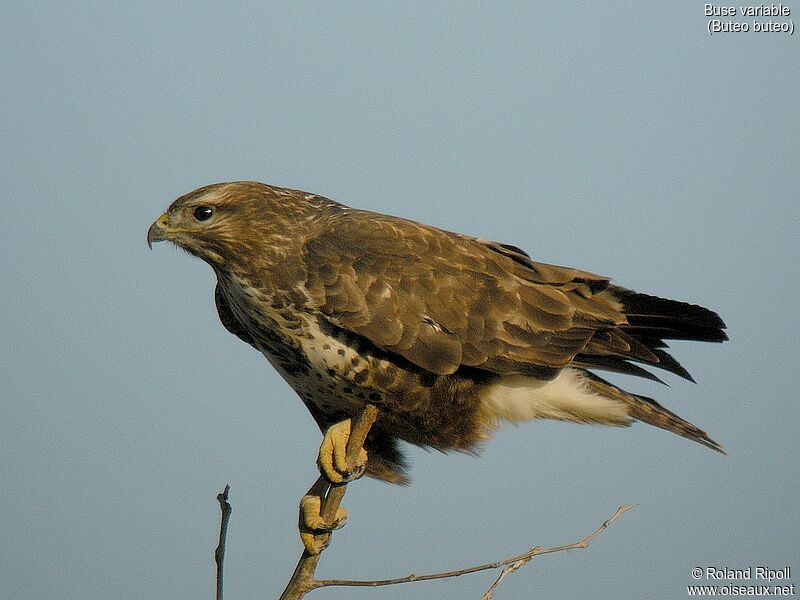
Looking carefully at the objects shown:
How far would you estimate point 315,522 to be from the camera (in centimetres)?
391

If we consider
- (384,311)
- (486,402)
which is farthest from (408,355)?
(486,402)

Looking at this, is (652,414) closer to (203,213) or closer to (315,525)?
(315,525)

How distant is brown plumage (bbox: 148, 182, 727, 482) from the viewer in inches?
153

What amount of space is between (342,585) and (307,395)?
1009 millimetres

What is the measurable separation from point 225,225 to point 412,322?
2.90 ft

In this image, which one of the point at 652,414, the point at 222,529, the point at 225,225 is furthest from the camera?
the point at 652,414

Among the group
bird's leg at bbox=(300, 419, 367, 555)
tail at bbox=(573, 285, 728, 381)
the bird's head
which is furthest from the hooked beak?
tail at bbox=(573, 285, 728, 381)

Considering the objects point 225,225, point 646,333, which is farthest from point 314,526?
point 646,333

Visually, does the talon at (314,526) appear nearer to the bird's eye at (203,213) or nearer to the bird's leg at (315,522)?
the bird's leg at (315,522)

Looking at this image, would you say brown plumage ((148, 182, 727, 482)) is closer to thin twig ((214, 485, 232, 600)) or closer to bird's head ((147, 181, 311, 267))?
bird's head ((147, 181, 311, 267))

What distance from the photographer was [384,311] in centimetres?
388

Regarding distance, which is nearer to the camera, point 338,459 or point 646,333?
point 338,459

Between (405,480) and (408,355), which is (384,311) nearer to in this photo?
(408,355)

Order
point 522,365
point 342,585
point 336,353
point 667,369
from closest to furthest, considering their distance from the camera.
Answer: point 342,585, point 336,353, point 522,365, point 667,369
